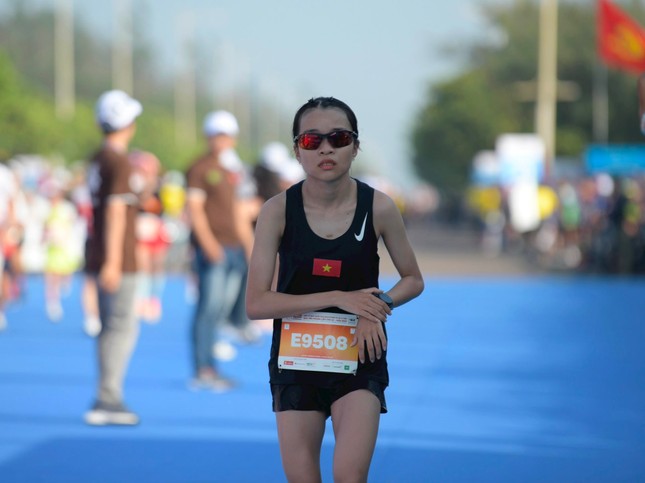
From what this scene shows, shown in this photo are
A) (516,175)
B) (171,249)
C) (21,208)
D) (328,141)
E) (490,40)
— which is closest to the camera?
(328,141)

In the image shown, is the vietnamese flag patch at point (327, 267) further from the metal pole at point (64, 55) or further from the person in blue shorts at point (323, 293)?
the metal pole at point (64, 55)

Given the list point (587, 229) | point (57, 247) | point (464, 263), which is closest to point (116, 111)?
point (57, 247)

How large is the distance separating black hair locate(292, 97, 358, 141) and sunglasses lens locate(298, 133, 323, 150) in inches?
4.0

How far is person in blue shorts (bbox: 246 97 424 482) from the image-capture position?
5.20 metres

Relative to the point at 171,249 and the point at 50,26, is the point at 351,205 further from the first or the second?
the point at 50,26

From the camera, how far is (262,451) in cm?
835

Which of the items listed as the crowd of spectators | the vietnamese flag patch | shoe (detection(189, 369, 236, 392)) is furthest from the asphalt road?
the vietnamese flag patch

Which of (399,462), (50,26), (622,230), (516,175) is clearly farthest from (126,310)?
(50,26)

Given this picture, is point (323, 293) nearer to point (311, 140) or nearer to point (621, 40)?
point (311, 140)

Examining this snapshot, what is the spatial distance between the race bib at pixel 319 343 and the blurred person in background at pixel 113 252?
4.03m

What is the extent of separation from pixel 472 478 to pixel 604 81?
239 ft

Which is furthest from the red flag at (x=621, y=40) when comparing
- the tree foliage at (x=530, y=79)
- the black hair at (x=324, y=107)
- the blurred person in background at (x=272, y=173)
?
the tree foliage at (x=530, y=79)

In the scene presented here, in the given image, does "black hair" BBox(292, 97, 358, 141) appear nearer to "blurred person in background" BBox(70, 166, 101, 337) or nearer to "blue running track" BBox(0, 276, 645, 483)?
"blue running track" BBox(0, 276, 645, 483)

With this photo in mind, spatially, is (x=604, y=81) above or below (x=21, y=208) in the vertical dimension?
above
